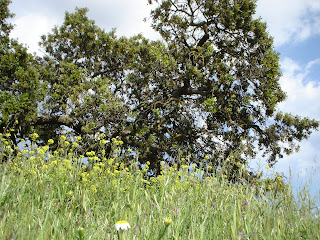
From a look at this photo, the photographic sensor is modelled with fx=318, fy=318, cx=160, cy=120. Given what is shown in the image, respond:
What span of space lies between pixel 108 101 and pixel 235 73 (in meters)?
4.97

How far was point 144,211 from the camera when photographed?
3305 mm

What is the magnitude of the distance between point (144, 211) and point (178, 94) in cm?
964

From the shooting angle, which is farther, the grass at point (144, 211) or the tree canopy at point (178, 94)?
the tree canopy at point (178, 94)

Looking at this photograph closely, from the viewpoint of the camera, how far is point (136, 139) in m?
12.3

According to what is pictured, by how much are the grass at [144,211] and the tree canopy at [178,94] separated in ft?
22.6

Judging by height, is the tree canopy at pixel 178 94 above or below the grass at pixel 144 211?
above

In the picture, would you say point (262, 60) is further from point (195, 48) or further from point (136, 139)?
point (136, 139)

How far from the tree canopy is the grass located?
22.6ft

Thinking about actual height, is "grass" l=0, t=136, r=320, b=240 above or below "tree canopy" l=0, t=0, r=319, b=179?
below

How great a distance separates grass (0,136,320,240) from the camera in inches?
104

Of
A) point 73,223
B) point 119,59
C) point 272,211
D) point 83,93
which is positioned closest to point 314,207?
point 272,211

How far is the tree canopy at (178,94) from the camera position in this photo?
38.3ft

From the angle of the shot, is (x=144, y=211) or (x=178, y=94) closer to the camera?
(x=144, y=211)

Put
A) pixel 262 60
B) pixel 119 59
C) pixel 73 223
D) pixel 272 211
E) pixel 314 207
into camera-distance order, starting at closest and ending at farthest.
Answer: pixel 73 223 → pixel 272 211 → pixel 314 207 → pixel 262 60 → pixel 119 59
